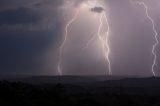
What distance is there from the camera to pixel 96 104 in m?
57.6

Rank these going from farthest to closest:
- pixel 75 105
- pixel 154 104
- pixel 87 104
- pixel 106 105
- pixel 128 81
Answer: pixel 128 81 → pixel 154 104 → pixel 106 105 → pixel 87 104 → pixel 75 105

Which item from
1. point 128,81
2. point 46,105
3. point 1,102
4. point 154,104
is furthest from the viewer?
point 128,81

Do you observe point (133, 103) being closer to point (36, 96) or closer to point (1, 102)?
point (36, 96)

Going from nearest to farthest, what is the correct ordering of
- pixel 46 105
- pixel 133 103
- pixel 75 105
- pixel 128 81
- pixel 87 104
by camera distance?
1. pixel 46 105
2. pixel 75 105
3. pixel 87 104
4. pixel 133 103
5. pixel 128 81

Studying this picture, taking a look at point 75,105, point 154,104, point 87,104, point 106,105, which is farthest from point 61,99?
point 154,104

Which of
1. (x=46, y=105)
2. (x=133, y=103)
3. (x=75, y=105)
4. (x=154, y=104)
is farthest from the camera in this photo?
(x=154, y=104)

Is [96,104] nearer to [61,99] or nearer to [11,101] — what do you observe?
[61,99]

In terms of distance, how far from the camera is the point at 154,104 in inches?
2692

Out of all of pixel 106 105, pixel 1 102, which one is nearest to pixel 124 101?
pixel 106 105

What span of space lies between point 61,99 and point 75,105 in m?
1.61

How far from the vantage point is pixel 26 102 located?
149 feet

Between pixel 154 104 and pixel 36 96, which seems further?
pixel 154 104

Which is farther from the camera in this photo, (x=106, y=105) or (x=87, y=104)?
(x=106, y=105)

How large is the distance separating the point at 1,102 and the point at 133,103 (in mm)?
24879
